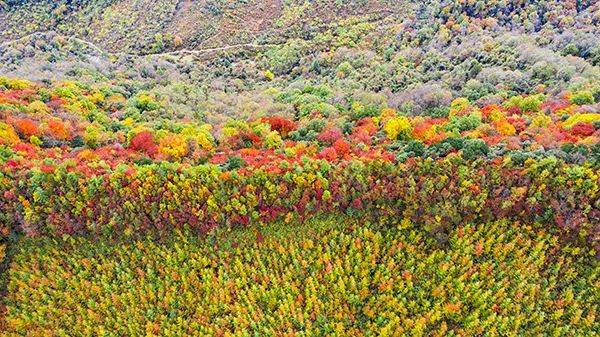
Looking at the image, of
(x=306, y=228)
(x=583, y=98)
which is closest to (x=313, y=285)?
(x=306, y=228)

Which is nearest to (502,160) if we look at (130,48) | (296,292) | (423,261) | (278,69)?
(423,261)

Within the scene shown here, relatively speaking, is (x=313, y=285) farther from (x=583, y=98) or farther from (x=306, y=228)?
(x=583, y=98)

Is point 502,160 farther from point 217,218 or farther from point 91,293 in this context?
point 91,293

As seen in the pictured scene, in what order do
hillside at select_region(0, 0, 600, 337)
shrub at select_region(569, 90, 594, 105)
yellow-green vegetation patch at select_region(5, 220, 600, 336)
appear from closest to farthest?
yellow-green vegetation patch at select_region(5, 220, 600, 336) < hillside at select_region(0, 0, 600, 337) < shrub at select_region(569, 90, 594, 105)

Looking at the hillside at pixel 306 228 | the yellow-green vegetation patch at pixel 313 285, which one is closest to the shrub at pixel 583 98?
the hillside at pixel 306 228

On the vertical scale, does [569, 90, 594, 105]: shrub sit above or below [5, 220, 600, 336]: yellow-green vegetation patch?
above

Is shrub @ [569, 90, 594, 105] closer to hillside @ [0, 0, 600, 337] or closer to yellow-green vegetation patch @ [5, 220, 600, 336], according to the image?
hillside @ [0, 0, 600, 337]

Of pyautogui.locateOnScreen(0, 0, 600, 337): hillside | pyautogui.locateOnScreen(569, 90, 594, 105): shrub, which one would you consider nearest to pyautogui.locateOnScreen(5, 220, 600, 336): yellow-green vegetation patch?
pyautogui.locateOnScreen(0, 0, 600, 337): hillside

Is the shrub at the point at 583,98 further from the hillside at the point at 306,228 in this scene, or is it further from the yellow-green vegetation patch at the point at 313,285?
the yellow-green vegetation patch at the point at 313,285

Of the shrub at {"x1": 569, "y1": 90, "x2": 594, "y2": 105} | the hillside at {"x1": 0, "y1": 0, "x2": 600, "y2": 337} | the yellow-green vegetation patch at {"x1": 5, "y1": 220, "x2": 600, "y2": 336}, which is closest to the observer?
the yellow-green vegetation patch at {"x1": 5, "y1": 220, "x2": 600, "y2": 336}
